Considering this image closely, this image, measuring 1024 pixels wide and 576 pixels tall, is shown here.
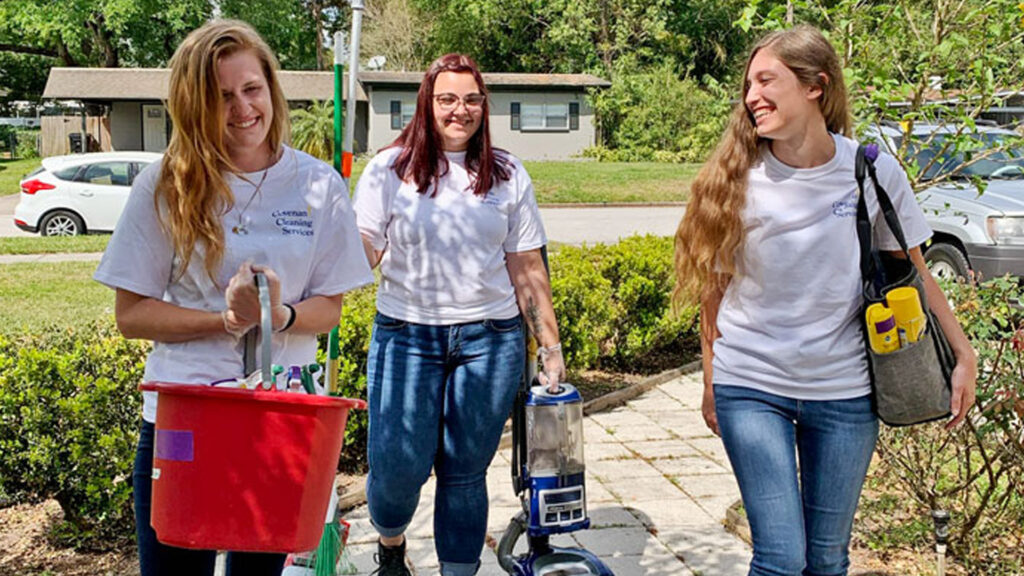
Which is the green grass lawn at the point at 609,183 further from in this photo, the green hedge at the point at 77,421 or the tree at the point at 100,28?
the green hedge at the point at 77,421

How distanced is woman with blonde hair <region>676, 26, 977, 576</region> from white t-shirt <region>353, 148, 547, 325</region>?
82 centimetres

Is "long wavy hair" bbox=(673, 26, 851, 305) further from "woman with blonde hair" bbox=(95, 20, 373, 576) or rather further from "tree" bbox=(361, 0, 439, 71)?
"tree" bbox=(361, 0, 439, 71)

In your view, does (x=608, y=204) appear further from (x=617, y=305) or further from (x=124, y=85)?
(x=124, y=85)

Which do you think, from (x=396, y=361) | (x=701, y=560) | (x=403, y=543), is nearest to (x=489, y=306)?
(x=396, y=361)

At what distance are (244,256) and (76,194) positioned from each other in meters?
14.7

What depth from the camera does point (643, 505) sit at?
191 inches

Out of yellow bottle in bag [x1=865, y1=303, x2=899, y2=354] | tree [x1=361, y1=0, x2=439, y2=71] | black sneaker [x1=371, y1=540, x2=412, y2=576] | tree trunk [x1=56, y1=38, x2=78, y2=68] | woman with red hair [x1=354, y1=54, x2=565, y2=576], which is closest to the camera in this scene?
yellow bottle in bag [x1=865, y1=303, x2=899, y2=354]

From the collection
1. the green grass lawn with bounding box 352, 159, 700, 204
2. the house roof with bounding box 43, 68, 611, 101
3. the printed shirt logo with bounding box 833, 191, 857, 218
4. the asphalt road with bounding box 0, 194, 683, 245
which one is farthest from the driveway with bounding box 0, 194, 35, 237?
the printed shirt logo with bounding box 833, 191, 857, 218

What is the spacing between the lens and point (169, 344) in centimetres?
228

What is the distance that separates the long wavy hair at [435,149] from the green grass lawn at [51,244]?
11.5m

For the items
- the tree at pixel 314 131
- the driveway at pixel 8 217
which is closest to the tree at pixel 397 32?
the tree at pixel 314 131

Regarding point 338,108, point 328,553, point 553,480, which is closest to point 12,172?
point 338,108

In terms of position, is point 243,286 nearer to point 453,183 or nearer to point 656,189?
point 453,183

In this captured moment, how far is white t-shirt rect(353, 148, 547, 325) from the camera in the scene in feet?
11.0
